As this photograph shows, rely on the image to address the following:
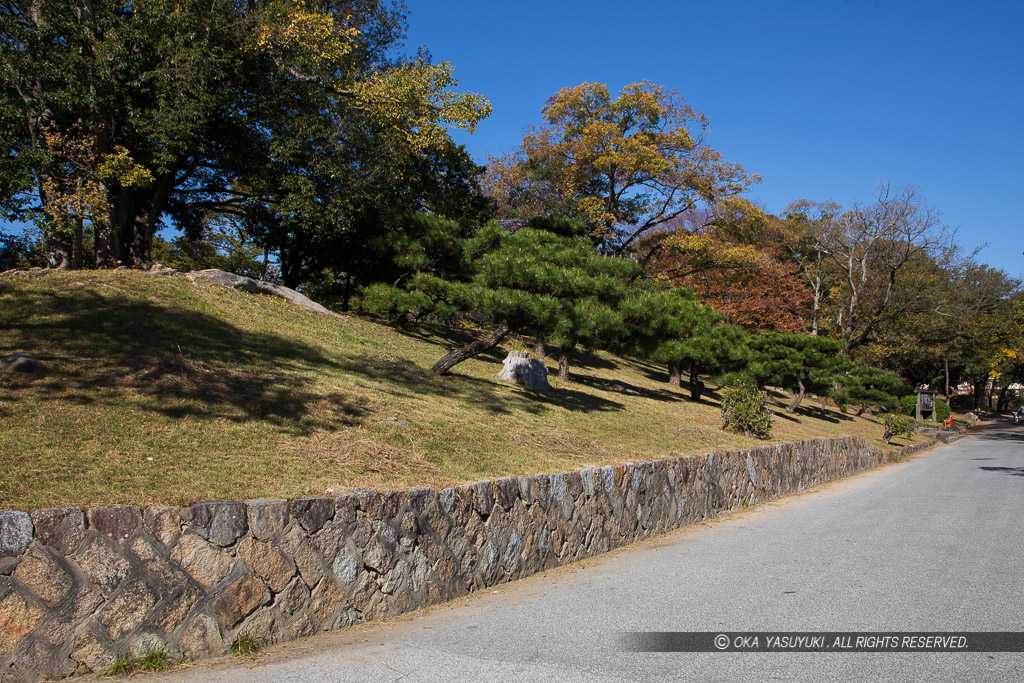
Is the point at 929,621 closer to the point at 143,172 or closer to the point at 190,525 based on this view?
the point at 190,525

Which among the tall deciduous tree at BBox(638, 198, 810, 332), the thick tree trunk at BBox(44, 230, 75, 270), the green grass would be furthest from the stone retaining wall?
the tall deciduous tree at BBox(638, 198, 810, 332)

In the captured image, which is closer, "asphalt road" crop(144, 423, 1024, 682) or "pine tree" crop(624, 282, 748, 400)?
"asphalt road" crop(144, 423, 1024, 682)

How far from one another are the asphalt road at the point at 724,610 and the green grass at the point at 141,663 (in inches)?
5.4

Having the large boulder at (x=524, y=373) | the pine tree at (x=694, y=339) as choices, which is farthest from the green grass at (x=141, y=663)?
the pine tree at (x=694, y=339)

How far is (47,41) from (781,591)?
15.4m

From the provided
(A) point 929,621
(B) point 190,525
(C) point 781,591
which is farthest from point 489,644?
(A) point 929,621

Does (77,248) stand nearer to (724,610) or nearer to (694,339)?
(724,610)

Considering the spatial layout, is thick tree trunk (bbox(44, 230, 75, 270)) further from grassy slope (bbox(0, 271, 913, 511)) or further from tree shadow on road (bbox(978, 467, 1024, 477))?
tree shadow on road (bbox(978, 467, 1024, 477))

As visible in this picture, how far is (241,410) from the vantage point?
7.52m

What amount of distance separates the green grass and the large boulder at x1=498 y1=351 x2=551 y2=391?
10332 mm

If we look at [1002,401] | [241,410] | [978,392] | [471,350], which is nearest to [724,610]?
[241,410]

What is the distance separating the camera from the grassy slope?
17.9 ft

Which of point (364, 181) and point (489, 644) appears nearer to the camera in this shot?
point (489, 644)

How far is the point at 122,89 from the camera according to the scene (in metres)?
13.6
